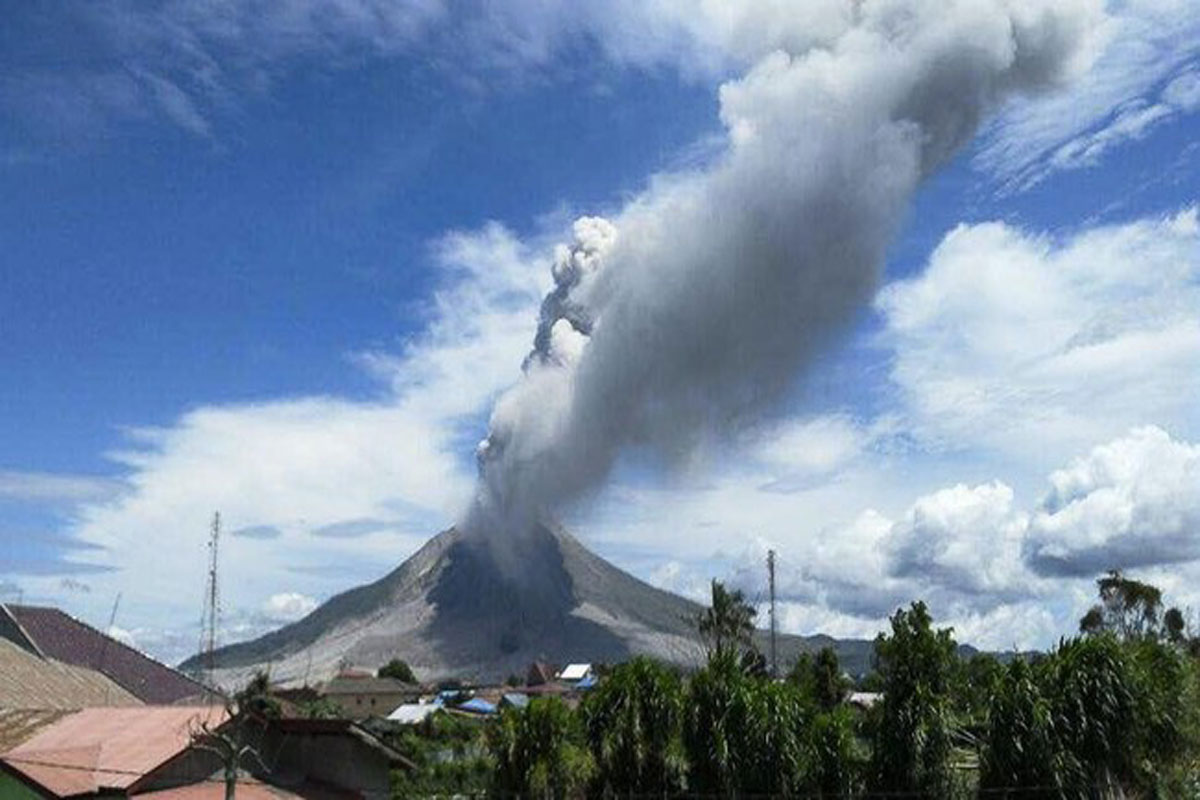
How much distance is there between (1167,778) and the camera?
35594 mm

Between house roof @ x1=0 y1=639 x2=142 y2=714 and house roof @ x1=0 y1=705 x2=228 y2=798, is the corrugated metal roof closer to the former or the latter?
house roof @ x1=0 y1=705 x2=228 y2=798

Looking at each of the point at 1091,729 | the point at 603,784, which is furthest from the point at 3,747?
the point at 1091,729

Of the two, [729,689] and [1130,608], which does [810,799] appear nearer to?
[729,689]

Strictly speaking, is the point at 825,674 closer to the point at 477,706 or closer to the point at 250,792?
the point at 250,792

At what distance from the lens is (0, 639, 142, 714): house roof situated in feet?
234

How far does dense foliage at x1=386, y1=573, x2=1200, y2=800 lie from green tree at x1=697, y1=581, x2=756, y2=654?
38.9 meters

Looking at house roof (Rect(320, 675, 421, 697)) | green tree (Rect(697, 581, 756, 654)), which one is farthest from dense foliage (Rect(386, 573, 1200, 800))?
house roof (Rect(320, 675, 421, 697))

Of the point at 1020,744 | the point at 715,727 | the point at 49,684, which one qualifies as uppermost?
the point at 49,684

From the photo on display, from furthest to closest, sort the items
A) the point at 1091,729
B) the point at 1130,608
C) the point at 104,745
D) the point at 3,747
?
1. the point at 1130,608
2. the point at 3,747
3. the point at 104,745
4. the point at 1091,729

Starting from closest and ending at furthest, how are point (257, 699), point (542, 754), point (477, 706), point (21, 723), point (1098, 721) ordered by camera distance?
point (1098, 721) < point (257, 699) < point (542, 754) < point (21, 723) < point (477, 706)

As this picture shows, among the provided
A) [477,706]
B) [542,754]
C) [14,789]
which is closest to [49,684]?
[14,789]

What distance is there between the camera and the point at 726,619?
81875 mm

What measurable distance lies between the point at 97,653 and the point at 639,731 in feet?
220

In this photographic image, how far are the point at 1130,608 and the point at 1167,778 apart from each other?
2236 inches
